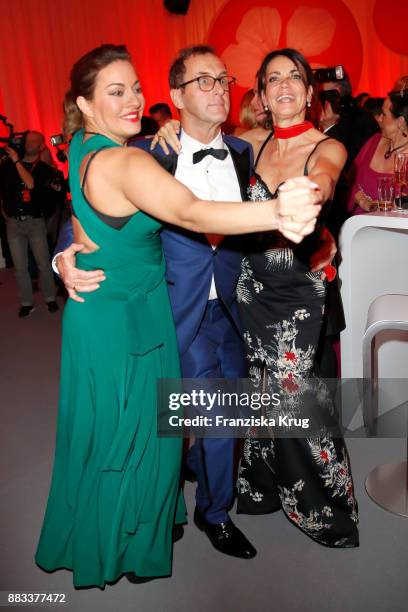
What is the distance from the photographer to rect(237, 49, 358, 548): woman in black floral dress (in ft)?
6.43

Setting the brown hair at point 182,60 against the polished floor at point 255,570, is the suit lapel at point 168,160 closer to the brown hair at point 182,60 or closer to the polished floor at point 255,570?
the brown hair at point 182,60

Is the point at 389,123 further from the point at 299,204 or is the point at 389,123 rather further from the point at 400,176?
the point at 299,204

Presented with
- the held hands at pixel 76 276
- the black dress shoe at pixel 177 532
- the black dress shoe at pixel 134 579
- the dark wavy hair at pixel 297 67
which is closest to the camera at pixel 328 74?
→ the dark wavy hair at pixel 297 67

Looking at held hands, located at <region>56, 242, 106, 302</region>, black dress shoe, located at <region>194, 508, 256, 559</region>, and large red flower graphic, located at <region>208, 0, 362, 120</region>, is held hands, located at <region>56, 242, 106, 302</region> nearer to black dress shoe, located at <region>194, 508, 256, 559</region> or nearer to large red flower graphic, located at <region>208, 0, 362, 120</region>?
black dress shoe, located at <region>194, 508, 256, 559</region>

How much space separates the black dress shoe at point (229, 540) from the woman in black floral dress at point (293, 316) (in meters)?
0.21

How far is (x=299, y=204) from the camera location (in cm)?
118

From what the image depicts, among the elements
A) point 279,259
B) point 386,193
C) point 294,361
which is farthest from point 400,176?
point 294,361

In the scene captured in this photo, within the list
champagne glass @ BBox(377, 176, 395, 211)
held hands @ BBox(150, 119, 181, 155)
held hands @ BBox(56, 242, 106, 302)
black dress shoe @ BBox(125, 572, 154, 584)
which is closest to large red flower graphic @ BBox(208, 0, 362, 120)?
champagne glass @ BBox(377, 176, 395, 211)

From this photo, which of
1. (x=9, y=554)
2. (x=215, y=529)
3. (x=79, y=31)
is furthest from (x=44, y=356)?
(x=79, y=31)

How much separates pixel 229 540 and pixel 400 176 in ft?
5.76

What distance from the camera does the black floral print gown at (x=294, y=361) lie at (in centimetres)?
199

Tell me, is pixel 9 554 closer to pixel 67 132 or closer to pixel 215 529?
pixel 215 529

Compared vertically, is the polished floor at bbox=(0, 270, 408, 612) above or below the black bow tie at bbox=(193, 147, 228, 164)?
below

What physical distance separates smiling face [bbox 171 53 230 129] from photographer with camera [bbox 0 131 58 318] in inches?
144
